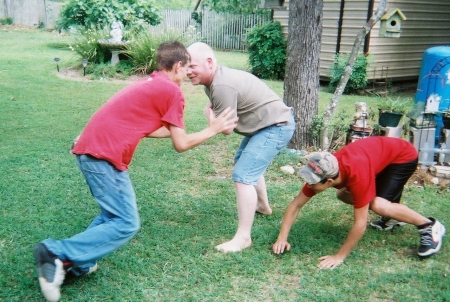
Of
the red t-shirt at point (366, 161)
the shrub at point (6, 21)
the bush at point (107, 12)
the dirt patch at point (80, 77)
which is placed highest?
the bush at point (107, 12)

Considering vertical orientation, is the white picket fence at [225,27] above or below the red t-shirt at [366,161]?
above

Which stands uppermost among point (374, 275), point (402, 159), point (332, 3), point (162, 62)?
point (332, 3)

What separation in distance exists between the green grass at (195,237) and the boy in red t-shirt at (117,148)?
0.38 m

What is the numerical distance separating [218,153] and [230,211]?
1.78 m

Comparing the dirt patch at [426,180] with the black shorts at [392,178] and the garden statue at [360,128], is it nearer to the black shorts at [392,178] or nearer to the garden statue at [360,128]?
→ the garden statue at [360,128]

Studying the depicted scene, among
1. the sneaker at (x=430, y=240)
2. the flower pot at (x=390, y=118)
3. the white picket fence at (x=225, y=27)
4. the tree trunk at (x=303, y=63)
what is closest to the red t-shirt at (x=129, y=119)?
the sneaker at (x=430, y=240)

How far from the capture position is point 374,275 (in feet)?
10.5

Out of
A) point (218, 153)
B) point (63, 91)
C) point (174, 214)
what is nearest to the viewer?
point (174, 214)

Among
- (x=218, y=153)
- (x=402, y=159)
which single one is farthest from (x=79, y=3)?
(x=402, y=159)

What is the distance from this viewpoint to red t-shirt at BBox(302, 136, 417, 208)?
311cm

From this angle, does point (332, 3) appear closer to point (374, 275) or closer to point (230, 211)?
point (230, 211)

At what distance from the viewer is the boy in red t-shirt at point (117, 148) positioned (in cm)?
271

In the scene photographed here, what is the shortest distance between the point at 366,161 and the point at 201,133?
46.8 inches

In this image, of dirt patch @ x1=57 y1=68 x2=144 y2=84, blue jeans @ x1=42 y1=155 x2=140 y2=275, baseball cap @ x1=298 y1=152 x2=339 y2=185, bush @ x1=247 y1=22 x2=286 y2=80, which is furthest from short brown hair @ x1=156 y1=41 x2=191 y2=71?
bush @ x1=247 y1=22 x2=286 y2=80
